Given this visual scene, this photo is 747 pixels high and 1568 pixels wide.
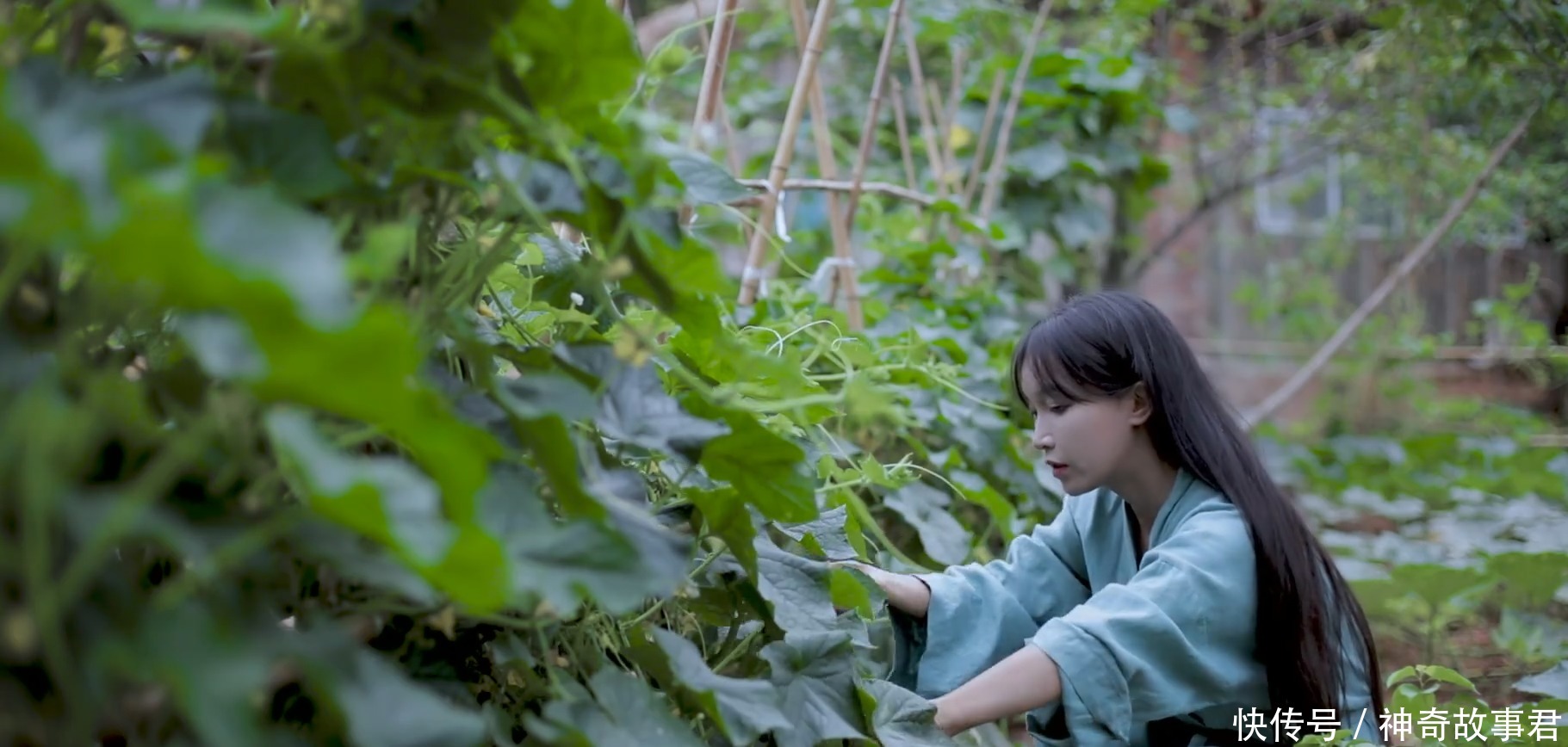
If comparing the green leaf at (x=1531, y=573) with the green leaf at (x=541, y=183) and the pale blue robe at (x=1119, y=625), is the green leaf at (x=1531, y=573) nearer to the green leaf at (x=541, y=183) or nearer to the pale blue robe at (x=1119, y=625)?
the pale blue robe at (x=1119, y=625)

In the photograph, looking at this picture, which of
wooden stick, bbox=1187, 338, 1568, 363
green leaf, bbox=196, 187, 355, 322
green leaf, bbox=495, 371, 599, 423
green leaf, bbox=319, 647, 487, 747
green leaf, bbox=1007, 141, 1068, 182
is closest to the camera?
green leaf, bbox=196, 187, 355, 322

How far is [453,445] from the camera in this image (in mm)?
458

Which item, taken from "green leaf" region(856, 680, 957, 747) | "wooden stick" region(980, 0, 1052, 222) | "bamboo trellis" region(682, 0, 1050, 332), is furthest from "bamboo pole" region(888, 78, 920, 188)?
"green leaf" region(856, 680, 957, 747)

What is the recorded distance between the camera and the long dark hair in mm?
1406

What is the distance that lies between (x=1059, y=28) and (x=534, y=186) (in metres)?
3.16

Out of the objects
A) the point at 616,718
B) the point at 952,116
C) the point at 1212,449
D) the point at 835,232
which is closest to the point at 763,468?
the point at 616,718

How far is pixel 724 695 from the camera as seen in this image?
800mm

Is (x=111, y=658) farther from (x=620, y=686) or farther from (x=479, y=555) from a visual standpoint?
Result: (x=620, y=686)

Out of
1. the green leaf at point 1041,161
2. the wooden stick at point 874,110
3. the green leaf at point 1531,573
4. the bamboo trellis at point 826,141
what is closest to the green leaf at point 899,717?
the bamboo trellis at point 826,141

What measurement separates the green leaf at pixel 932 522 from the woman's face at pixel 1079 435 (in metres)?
0.23

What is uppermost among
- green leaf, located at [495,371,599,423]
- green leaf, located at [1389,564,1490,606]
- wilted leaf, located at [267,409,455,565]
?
wilted leaf, located at [267,409,455,565]

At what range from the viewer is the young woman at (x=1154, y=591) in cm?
129

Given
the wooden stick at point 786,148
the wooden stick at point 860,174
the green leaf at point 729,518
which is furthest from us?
the wooden stick at point 860,174

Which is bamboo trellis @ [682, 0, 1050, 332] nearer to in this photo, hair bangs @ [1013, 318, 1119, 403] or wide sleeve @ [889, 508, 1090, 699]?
hair bangs @ [1013, 318, 1119, 403]
